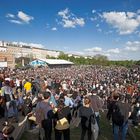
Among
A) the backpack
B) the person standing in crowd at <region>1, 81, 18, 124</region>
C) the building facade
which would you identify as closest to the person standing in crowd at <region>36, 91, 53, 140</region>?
the backpack

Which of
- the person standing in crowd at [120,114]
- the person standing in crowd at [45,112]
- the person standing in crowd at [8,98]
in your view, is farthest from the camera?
the person standing in crowd at [8,98]

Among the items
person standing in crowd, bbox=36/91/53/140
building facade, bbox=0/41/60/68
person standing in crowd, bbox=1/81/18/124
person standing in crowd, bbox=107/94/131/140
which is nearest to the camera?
person standing in crowd, bbox=36/91/53/140

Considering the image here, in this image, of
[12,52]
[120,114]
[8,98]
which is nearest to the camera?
[120,114]

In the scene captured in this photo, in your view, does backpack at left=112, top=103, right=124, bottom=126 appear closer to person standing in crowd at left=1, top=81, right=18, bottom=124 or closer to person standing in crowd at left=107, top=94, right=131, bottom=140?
person standing in crowd at left=107, top=94, right=131, bottom=140

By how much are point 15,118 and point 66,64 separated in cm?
10923

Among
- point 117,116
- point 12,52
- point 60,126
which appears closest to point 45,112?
point 60,126

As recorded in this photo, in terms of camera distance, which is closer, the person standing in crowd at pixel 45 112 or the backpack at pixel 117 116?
the person standing in crowd at pixel 45 112

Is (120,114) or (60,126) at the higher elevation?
(120,114)

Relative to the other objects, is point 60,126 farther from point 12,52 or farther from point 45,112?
point 12,52

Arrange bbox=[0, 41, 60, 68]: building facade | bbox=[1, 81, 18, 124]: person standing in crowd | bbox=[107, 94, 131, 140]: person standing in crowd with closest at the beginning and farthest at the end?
bbox=[107, 94, 131, 140]: person standing in crowd
bbox=[1, 81, 18, 124]: person standing in crowd
bbox=[0, 41, 60, 68]: building facade

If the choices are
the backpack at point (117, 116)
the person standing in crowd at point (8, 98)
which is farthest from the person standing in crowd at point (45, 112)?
the person standing in crowd at point (8, 98)

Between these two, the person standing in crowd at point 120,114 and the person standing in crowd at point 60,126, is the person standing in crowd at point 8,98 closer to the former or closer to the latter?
the person standing in crowd at point 60,126

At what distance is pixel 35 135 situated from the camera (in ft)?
29.6

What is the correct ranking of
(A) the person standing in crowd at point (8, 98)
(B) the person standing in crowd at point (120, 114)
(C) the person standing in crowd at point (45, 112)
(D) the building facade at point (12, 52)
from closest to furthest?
(C) the person standing in crowd at point (45, 112) → (B) the person standing in crowd at point (120, 114) → (A) the person standing in crowd at point (8, 98) → (D) the building facade at point (12, 52)
